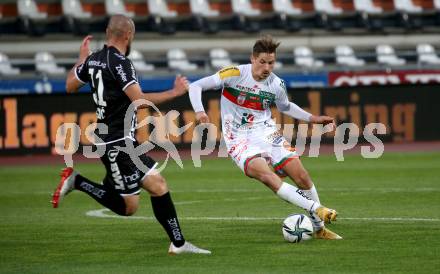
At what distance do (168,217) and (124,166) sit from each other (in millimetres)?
639

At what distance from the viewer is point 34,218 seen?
14.0 m

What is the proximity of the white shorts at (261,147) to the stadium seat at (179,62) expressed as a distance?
1701 cm

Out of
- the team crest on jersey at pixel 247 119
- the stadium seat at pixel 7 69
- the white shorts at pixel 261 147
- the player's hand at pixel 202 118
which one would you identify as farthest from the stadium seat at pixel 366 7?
the player's hand at pixel 202 118

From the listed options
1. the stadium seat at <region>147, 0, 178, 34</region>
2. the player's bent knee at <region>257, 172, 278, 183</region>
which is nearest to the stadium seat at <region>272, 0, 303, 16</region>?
the stadium seat at <region>147, 0, 178, 34</region>

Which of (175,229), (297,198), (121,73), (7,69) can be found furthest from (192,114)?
(121,73)

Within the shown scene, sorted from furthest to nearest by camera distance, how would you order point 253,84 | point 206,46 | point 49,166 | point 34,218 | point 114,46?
point 206,46 → point 49,166 → point 34,218 → point 253,84 → point 114,46

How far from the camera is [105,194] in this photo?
35.1ft

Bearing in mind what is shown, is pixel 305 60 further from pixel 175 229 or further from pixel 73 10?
pixel 175 229

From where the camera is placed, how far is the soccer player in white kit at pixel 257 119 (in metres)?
11.7

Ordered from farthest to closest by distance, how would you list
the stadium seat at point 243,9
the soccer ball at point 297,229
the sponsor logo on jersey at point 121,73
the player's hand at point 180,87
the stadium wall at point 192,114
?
the stadium seat at point 243,9, the stadium wall at point 192,114, the soccer ball at point 297,229, the sponsor logo on jersey at point 121,73, the player's hand at point 180,87

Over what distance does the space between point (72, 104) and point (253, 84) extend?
13.3m

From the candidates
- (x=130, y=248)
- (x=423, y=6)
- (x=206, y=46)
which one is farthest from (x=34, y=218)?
(x=423, y=6)

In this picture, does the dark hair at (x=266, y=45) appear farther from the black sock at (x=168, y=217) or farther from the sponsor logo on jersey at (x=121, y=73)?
the black sock at (x=168, y=217)

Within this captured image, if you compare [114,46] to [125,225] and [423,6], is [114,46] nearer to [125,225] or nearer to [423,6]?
[125,225]
